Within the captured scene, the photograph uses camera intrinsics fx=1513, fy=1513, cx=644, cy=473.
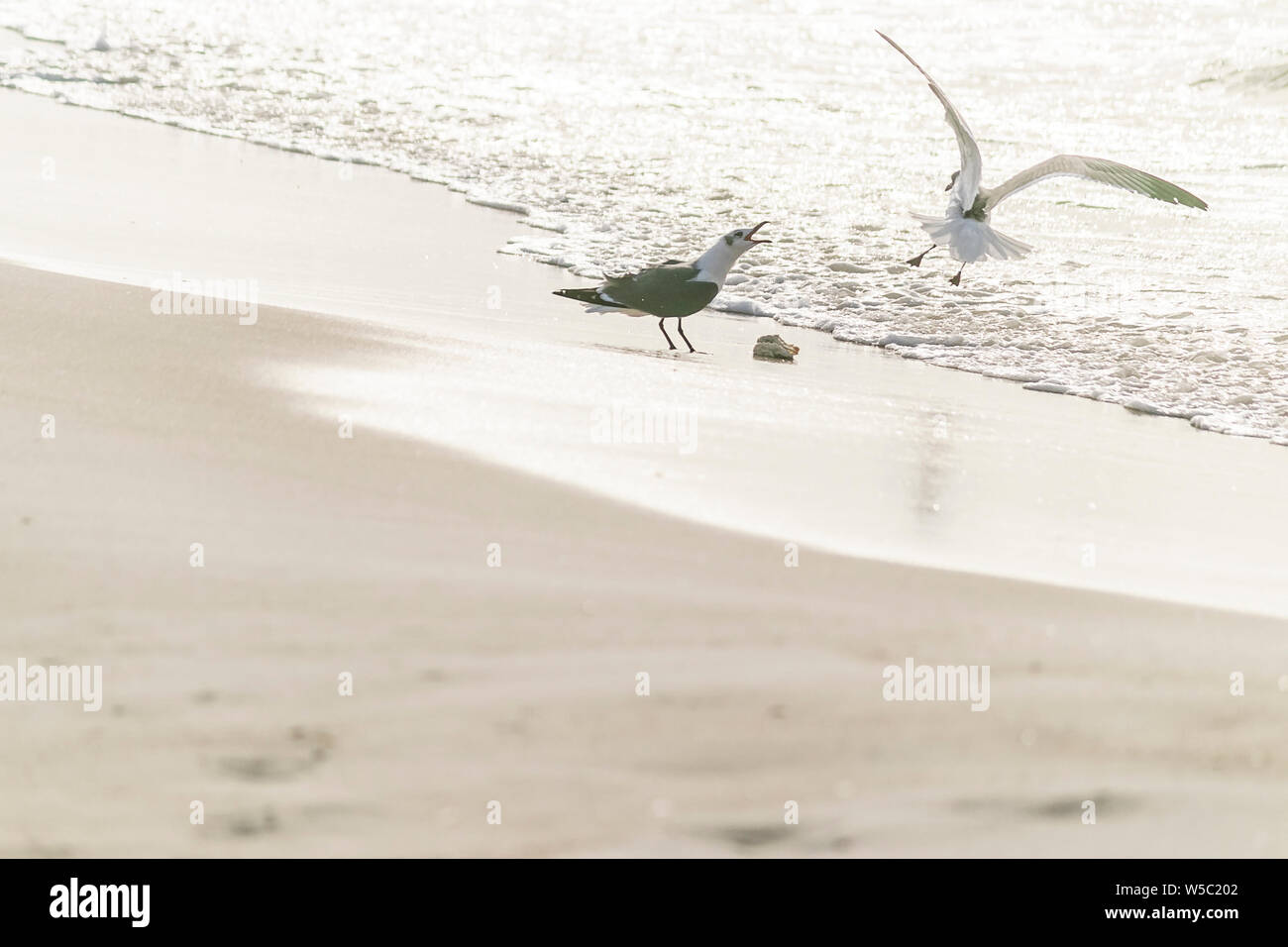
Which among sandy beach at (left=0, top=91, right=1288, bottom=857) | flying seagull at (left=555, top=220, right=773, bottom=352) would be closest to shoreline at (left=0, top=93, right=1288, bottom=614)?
sandy beach at (left=0, top=91, right=1288, bottom=857)

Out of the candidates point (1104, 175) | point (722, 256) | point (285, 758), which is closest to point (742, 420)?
point (722, 256)

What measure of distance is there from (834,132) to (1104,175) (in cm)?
686

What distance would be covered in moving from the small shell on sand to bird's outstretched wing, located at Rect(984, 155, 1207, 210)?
2.31 meters

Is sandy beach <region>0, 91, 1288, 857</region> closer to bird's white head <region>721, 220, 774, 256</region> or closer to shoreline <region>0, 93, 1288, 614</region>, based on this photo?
Result: shoreline <region>0, 93, 1288, 614</region>

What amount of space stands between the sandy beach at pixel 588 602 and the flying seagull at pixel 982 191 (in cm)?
234

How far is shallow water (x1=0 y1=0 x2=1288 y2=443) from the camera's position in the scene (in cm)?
886

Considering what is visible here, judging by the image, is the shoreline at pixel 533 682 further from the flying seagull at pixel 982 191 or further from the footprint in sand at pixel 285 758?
the flying seagull at pixel 982 191

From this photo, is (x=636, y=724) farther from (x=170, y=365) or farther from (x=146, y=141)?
(x=146, y=141)

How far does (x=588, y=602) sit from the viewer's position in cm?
400

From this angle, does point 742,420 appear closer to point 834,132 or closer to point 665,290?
point 665,290

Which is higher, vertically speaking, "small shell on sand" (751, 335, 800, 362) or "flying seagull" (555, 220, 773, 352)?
"flying seagull" (555, 220, 773, 352)

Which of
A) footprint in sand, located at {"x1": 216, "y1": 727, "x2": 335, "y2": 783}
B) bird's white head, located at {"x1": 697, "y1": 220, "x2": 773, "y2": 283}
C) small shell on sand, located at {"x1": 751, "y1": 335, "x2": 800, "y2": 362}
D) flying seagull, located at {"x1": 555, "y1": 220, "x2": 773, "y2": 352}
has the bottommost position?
footprint in sand, located at {"x1": 216, "y1": 727, "x2": 335, "y2": 783}

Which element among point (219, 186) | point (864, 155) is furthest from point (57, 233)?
point (864, 155)

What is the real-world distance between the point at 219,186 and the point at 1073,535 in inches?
315
